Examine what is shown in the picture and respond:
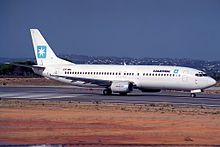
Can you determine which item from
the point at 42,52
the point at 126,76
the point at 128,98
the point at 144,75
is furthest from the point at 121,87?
Answer: the point at 42,52

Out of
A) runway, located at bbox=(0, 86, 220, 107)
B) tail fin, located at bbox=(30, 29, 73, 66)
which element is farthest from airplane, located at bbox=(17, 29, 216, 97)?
runway, located at bbox=(0, 86, 220, 107)

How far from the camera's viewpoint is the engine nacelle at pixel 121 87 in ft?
161

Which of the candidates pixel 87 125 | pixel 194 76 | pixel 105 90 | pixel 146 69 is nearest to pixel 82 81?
pixel 105 90

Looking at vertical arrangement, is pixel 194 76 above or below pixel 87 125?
above

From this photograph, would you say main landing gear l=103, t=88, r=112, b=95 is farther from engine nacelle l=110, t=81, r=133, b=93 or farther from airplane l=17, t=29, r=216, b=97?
engine nacelle l=110, t=81, r=133, b=93

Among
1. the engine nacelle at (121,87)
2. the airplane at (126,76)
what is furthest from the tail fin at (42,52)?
the engine nacelle at (121,87)

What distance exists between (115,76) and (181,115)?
885 inches

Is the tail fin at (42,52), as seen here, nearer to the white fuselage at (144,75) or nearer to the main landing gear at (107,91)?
the white fuselage at (144,75)

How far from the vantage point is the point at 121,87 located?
49281mm

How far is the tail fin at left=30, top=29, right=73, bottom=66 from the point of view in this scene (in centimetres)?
5675

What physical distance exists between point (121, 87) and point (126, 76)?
2.01m

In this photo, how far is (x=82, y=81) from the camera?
5238 centimetres

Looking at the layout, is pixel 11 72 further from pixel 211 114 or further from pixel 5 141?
pixel 5 141

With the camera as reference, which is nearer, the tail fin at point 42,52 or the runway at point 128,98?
the runway at point 128,98
